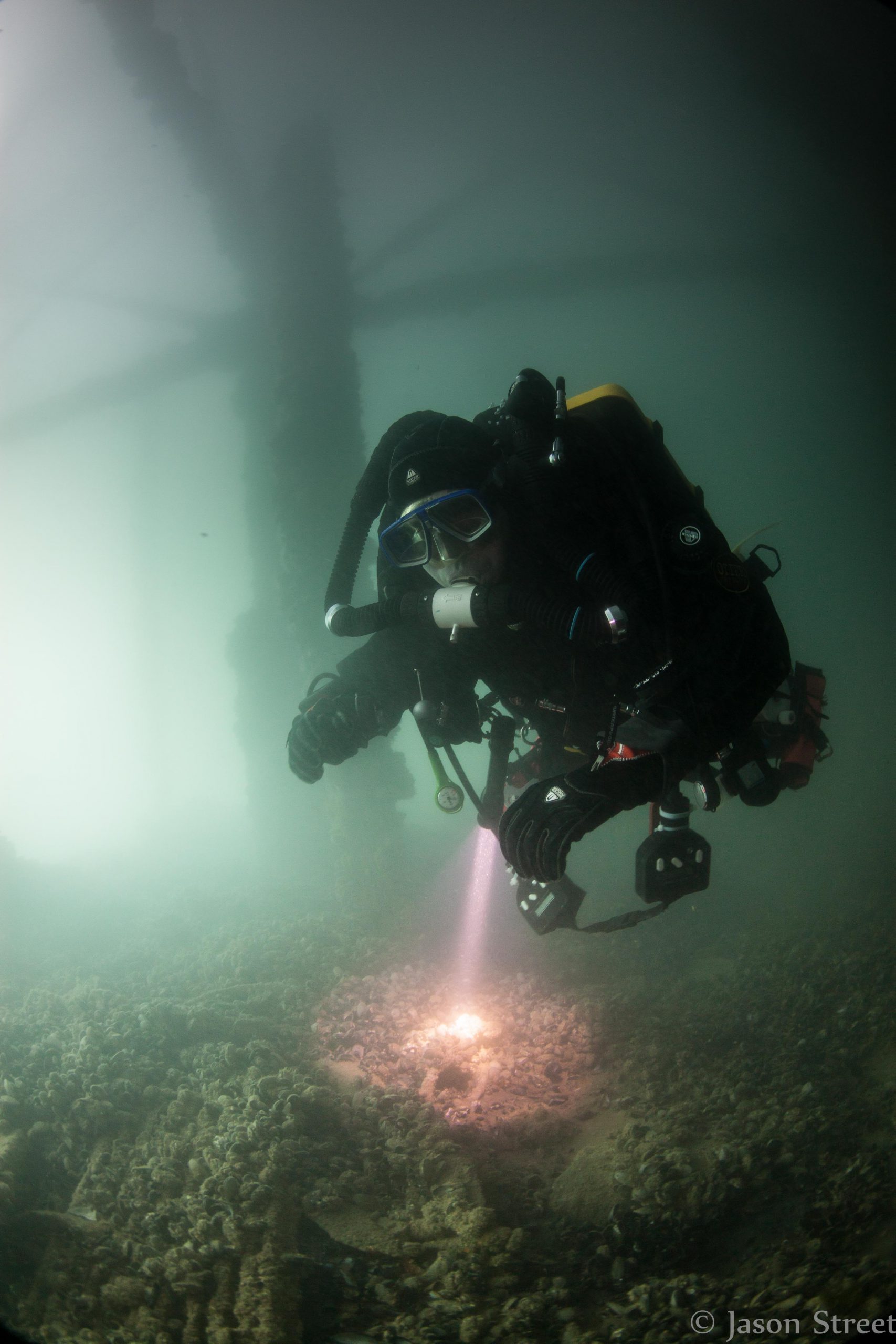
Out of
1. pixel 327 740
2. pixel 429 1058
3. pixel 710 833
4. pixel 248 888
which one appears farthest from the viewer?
pixel 710 833

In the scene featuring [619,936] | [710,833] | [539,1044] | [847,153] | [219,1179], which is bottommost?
[219,1179]

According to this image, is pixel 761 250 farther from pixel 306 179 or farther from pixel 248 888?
pixel 248 888

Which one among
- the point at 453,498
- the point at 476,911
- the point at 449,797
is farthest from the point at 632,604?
the point at 476,911

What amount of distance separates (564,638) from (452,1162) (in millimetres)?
3253

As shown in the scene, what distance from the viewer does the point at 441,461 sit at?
2.90 m

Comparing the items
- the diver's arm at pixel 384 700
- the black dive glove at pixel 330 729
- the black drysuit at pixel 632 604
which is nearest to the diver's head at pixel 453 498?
the black drysuit at pixel 632 604

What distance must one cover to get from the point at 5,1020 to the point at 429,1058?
4927 millimetres

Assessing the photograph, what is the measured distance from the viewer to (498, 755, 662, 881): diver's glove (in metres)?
2.11

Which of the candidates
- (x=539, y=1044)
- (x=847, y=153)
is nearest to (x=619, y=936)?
(x=539, y=1044)

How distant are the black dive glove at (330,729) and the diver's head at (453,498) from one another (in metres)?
1.09

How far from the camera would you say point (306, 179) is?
46.6ft

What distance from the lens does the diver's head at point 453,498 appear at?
291 centimetres

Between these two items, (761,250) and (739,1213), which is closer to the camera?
(739,1213)

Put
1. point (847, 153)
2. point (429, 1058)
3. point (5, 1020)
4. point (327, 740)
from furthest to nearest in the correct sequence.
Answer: point (847, 153)
point (5, 1020)
point (429, 1058)
point (327, 740)
